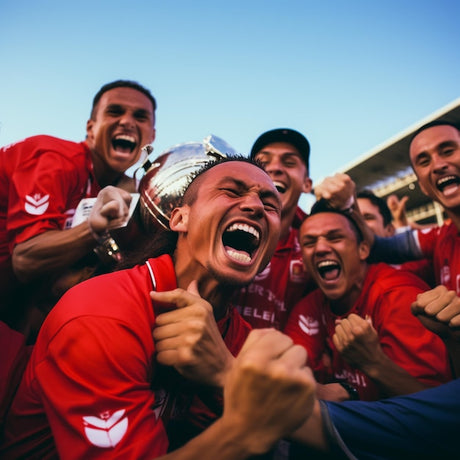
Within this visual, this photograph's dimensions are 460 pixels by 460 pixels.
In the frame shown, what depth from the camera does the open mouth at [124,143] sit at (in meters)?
3.80

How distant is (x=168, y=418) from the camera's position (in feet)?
6.15

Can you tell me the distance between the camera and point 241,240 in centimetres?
259

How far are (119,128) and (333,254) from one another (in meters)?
2.51

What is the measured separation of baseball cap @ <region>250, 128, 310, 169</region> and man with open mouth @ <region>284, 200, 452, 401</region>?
774 mm

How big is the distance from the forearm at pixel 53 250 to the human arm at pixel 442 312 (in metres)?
2.18

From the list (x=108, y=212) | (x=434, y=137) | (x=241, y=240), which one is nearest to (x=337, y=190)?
(x=241, y=240)

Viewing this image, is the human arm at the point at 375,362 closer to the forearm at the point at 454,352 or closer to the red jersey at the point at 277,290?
the forearm at the point at 454,352

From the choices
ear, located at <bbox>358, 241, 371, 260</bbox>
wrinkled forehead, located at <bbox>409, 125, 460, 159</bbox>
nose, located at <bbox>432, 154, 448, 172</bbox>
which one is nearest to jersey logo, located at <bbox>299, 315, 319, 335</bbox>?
ear, located at <bbox>358, 241, 371, 260</bbox>

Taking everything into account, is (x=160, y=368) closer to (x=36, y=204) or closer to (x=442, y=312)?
(x=442, y=312)

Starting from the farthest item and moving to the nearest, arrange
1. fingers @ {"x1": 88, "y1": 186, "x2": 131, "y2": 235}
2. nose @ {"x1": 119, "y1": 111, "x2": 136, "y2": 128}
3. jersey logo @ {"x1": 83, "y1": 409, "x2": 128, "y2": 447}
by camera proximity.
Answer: nose @ {"x1": 119, "y1": 111, "x2": 136, "y2": 128}, fingers @ {"x1": 88, "y1": 186, "x2": 131, "y2": 235}, jersey logo @ {"x1": 83, "y1": 409, "x2": 128, "y2": 447}

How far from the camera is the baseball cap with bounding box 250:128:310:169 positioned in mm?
4238

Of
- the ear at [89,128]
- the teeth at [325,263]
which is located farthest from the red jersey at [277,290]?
the ear at [89,128]

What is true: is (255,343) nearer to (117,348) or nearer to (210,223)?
(117,348)

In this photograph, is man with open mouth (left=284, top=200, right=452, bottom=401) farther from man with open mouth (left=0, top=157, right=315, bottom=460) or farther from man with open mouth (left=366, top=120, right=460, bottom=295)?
man with open mouth (left=0, top=157, right=315, bottom=460)
